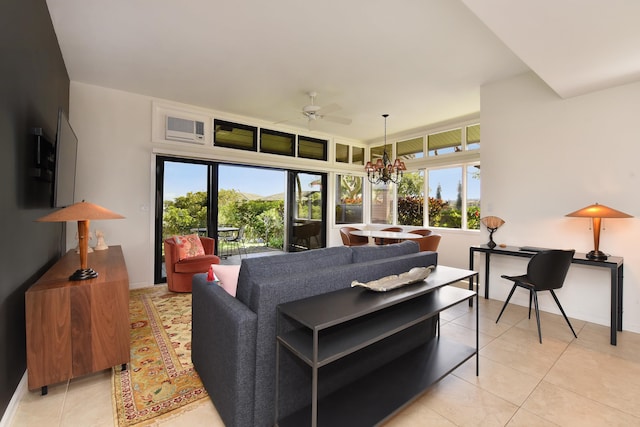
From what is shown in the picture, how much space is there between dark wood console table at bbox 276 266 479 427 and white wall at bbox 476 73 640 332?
217cm

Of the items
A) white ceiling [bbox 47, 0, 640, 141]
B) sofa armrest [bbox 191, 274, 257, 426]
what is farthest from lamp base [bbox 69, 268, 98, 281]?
white ceiling [bbox 47, 0, 640, 141]

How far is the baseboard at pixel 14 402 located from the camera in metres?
1.64

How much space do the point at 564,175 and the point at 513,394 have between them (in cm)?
267

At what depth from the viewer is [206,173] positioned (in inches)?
193

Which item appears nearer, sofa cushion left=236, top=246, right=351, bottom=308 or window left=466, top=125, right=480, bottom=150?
sofa cushion left=236, top=246, right=351, bottom=308

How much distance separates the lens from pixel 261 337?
1488 mm

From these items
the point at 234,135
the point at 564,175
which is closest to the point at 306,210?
the point at 234,135

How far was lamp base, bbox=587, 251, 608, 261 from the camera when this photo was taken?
9.55 ft

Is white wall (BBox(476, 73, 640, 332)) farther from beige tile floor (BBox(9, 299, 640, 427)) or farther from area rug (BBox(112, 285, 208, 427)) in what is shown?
area rug (BBox(112, 285, 208, 427))

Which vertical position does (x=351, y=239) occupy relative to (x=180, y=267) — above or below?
above

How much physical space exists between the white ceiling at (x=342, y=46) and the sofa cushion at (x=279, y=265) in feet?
6.41

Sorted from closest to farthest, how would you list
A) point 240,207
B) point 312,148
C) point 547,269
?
point 547,269
point 312,148
point 240,207

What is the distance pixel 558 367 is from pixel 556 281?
35.9 inches

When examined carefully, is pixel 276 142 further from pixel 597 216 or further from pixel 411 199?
pixel 597 216
